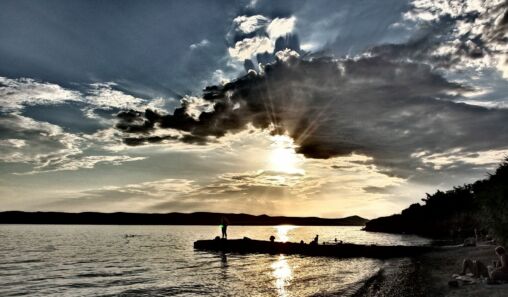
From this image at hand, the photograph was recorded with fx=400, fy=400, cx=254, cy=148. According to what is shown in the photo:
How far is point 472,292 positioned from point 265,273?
79.4ft

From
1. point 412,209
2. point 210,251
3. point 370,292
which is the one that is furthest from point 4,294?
point 412,209

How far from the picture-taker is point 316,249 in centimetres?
6456

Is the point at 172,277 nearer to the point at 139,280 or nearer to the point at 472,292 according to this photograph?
the point at 139,280

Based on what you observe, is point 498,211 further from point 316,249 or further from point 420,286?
point 316,249

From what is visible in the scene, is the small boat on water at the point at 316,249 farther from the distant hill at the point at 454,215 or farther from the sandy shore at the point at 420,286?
the sandy shore at the point at 420,286

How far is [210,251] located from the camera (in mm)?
73125

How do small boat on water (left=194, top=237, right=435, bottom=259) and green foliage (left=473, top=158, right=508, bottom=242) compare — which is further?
small boat on water (left=194, top=237, right=435, bottom=259)

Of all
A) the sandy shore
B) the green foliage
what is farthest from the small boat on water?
the green foliage

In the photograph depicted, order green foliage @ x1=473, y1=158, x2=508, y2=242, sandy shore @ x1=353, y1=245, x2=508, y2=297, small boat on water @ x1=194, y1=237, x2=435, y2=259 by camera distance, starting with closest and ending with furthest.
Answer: sandy shore @ x1=353, y1=245, x2=508, y2=297
green foliage @ x1=473, y1=158, x2=508, y2=242
small boat on water @ x1=194, y1=237, x2=435, y2=259

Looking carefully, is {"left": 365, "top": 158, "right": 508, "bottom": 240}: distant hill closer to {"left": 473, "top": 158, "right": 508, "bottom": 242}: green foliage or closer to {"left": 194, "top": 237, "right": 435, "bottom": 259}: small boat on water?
{"left": 473, "top": 158, "right": 508, "bottom": 242}: green foliage

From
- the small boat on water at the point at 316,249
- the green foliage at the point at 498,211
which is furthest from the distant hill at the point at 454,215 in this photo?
the small boat on water at the point at 316,249

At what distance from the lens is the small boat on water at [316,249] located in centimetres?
5807

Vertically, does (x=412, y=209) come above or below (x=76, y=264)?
above

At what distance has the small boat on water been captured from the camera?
58072 millimetres
